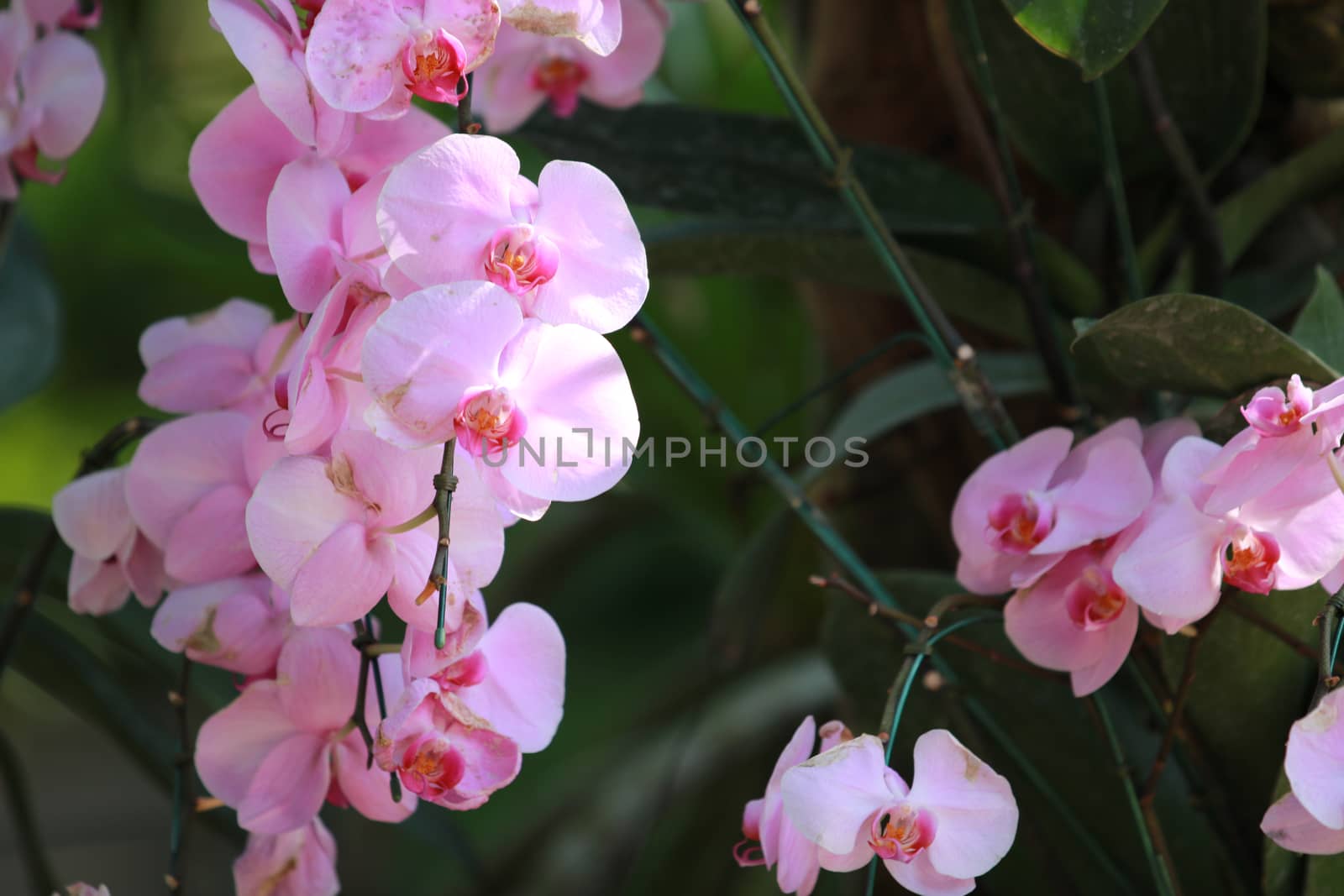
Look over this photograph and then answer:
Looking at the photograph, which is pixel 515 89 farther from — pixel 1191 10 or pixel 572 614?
pixel 572 614

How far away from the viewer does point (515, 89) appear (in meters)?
0.41

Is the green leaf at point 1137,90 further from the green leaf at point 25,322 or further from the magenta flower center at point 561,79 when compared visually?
the green leaf at point 25,322

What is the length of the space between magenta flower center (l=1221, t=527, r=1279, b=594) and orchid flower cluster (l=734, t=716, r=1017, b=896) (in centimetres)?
7

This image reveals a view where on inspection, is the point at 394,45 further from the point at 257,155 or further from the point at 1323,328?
the point at 1323,328

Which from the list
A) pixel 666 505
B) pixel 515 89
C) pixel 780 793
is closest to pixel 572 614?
pixel 666 505

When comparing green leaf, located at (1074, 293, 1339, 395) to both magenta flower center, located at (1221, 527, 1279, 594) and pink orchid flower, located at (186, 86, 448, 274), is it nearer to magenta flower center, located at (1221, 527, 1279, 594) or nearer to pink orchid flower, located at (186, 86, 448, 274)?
magenta flower center, located at (1221, 527, 1279, 594)

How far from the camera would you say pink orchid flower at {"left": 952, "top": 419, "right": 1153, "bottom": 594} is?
0.93ft

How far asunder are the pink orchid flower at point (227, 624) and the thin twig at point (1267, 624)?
0.79 ft

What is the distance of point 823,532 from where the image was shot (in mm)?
339

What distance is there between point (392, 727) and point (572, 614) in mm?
735

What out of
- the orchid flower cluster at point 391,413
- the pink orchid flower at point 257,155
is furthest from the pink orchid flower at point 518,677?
the pink orchid flower at point 257,155

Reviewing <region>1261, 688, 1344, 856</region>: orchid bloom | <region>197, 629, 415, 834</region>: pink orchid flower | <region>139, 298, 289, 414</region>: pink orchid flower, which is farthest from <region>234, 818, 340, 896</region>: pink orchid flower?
<region>1261, 688, 1344, 856</region>: orchid bloom

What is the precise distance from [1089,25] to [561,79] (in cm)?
19

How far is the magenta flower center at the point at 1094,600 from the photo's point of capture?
0.28 meters
